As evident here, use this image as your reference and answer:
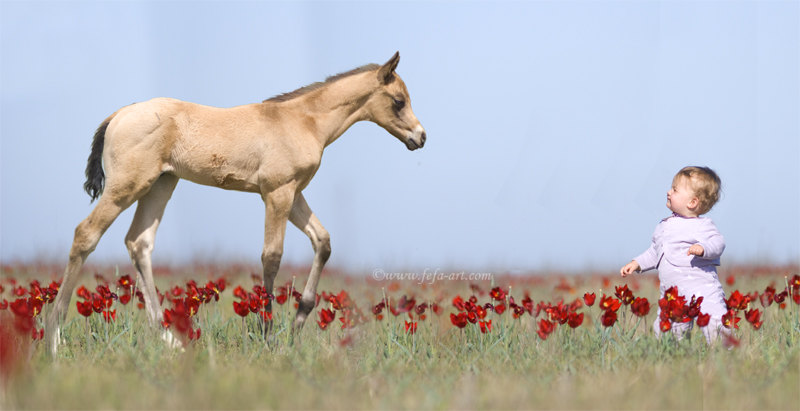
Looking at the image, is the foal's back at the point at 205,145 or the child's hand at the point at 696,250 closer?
the child's hand at the point at 696,250

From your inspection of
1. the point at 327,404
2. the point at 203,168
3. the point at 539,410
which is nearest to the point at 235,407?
the point at 327,404

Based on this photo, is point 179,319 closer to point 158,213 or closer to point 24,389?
point 24,389

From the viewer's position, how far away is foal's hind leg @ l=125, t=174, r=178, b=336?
252 inches

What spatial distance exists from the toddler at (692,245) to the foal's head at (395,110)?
2.41 metres

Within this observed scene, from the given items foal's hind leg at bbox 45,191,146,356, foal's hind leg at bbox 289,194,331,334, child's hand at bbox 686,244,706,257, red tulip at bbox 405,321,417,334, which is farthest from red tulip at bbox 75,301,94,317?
child's hand at bbox 686,244,706,257

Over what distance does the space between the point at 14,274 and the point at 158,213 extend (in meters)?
7.67

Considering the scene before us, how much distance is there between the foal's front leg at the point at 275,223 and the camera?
629 cm

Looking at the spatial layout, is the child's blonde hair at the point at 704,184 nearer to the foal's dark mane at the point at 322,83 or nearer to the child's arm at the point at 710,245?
the child's arm at the point at 710,245

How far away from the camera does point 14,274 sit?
41.1 feet

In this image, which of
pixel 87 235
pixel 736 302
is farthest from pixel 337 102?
pixel 736 302

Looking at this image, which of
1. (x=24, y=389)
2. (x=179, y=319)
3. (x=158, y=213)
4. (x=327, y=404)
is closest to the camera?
(x=327, y=404)

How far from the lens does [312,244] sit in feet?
22.4

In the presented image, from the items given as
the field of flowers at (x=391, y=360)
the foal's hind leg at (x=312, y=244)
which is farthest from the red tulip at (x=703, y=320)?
the foal's hind leg at (x=312, y=244)

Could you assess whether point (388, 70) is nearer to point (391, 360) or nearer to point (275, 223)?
point (275, 223)
